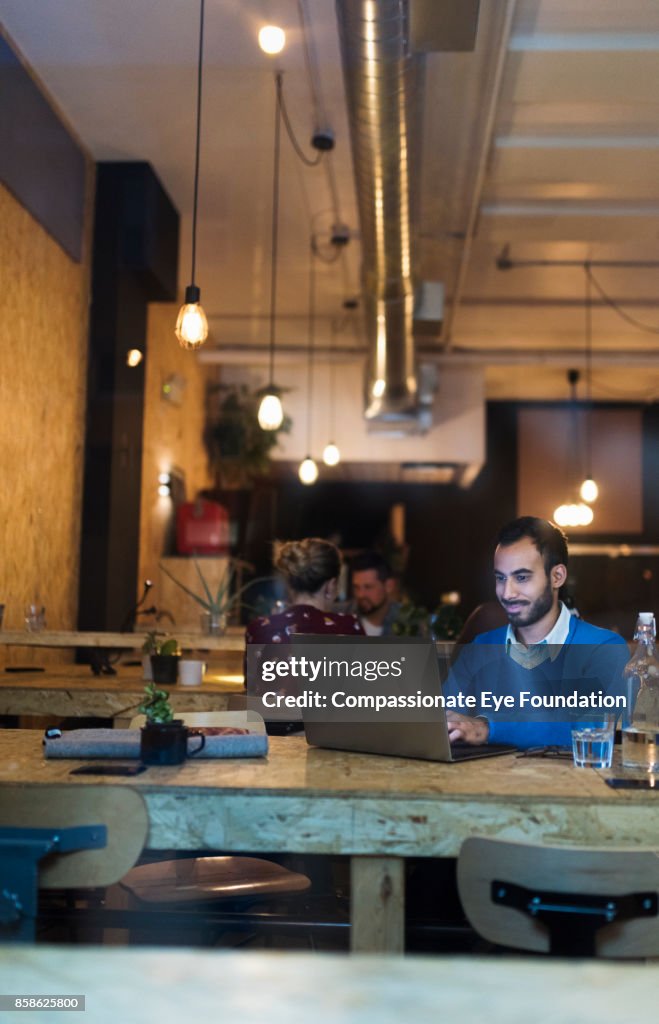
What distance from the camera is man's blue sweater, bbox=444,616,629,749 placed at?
8.09 ft

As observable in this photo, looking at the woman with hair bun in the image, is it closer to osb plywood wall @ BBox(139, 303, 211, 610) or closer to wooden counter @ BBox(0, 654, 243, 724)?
wooden counter @ BBox(0, 654, 243, 724)

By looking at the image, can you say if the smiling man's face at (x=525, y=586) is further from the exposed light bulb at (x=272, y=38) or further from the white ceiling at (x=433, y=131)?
the exposed light bulb at (x=272, y=38)

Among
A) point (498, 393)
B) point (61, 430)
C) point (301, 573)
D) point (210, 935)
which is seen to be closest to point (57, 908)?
point (210, 935)

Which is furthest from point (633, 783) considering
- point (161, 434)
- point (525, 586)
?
point (161, 434)

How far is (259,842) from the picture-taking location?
6.01ft

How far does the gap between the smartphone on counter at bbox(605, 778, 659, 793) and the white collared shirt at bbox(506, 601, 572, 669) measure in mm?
694

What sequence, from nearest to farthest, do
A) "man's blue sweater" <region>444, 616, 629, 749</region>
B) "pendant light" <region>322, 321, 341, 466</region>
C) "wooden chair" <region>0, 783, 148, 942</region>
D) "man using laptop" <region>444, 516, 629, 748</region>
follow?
"wooden chair" <region>0, 783, 148, 942</region>, "man's blue sweater" <region>444, 616, 629, 749</region>, "man using laptop" <region>444, 516, 629, 748</region>, "pendant light" <region>322, 321, 341, 466</region>

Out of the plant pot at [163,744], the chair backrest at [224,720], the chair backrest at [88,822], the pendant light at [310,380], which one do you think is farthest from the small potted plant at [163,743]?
the pendant light at [310,380]

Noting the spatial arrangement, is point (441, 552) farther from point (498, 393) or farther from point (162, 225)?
point (162, 225)

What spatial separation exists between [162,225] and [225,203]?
494mm

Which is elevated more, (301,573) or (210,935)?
(301,573)

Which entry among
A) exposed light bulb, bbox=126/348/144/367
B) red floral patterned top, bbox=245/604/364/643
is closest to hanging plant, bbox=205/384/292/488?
exposed light bulb, bbox=126/348/144/367

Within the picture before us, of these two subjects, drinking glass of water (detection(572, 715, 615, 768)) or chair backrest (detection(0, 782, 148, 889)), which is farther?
drinking glass of water (detection(572, 715, 615, 768))

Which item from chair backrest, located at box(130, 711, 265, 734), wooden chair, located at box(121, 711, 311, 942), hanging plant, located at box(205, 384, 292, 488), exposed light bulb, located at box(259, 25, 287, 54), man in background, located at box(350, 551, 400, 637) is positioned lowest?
wooden chair, located at box(121, 711, 311, 942)
